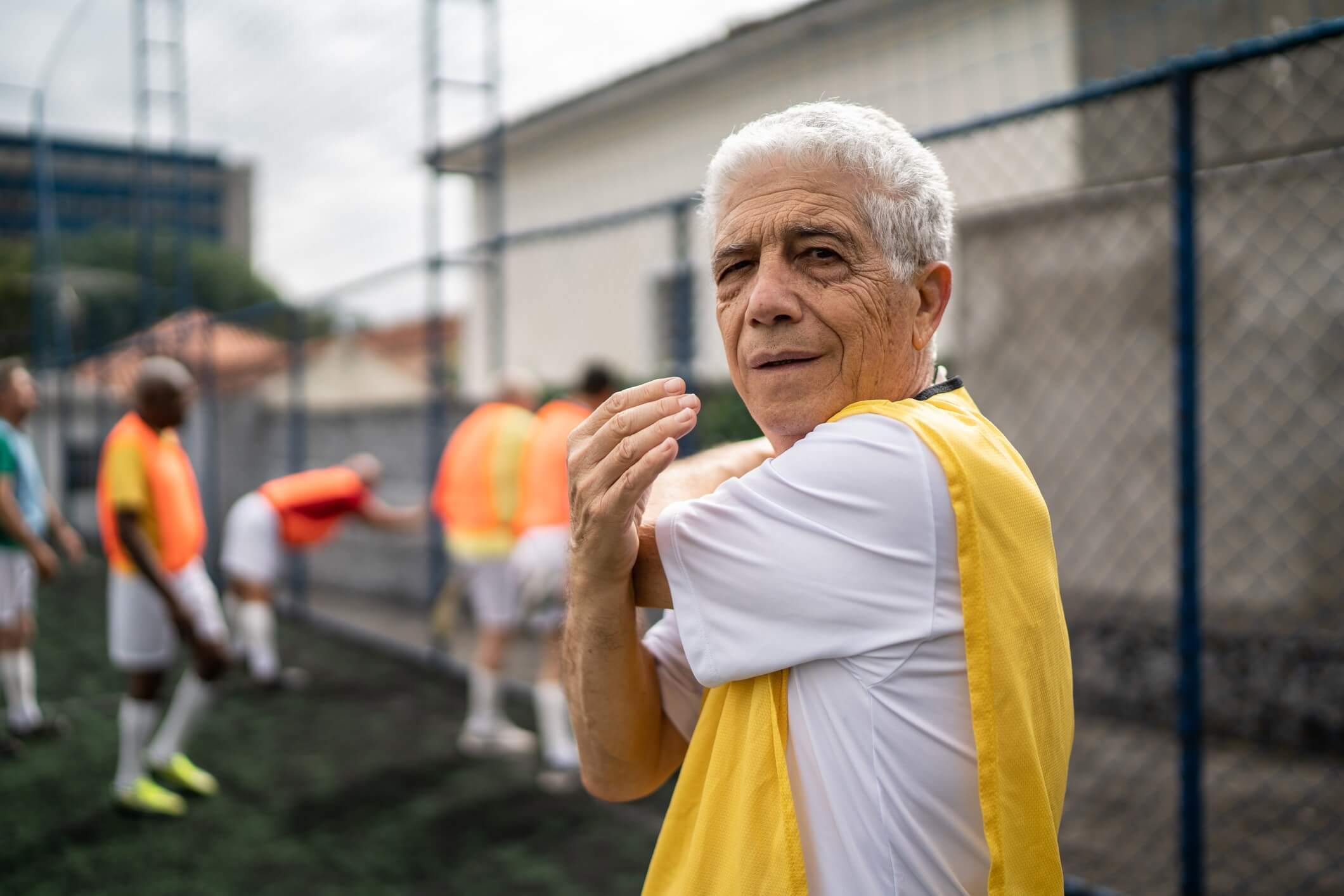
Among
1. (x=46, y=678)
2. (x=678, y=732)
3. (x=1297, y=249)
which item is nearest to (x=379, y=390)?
(x=46, y=678)

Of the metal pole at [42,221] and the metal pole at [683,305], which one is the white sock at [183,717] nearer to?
the metal pole at [683,305]

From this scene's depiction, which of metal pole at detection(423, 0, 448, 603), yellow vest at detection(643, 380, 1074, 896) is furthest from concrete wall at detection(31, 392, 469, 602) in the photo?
yellow vest at detection(643, 380, 1074, 896)

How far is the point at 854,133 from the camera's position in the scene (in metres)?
1.13

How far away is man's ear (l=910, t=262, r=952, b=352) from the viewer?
47.5 inches

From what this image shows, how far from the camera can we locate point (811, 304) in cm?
114

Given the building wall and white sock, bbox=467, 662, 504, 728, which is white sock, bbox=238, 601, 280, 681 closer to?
white sock, bbox=467, 662, 504, 728

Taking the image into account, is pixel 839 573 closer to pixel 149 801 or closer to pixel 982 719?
pixel 982 719

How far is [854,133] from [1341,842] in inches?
166

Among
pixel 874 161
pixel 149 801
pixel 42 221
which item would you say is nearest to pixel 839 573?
pixel 874 161

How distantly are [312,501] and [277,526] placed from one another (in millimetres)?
271

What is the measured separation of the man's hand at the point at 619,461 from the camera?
3.43ft

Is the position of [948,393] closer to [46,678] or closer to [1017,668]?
[1017,668]

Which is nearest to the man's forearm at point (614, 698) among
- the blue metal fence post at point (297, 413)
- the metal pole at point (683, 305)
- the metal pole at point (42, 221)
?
the metal pole at point (683, 305)

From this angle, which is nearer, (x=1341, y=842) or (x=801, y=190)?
(x=801, y=190)
